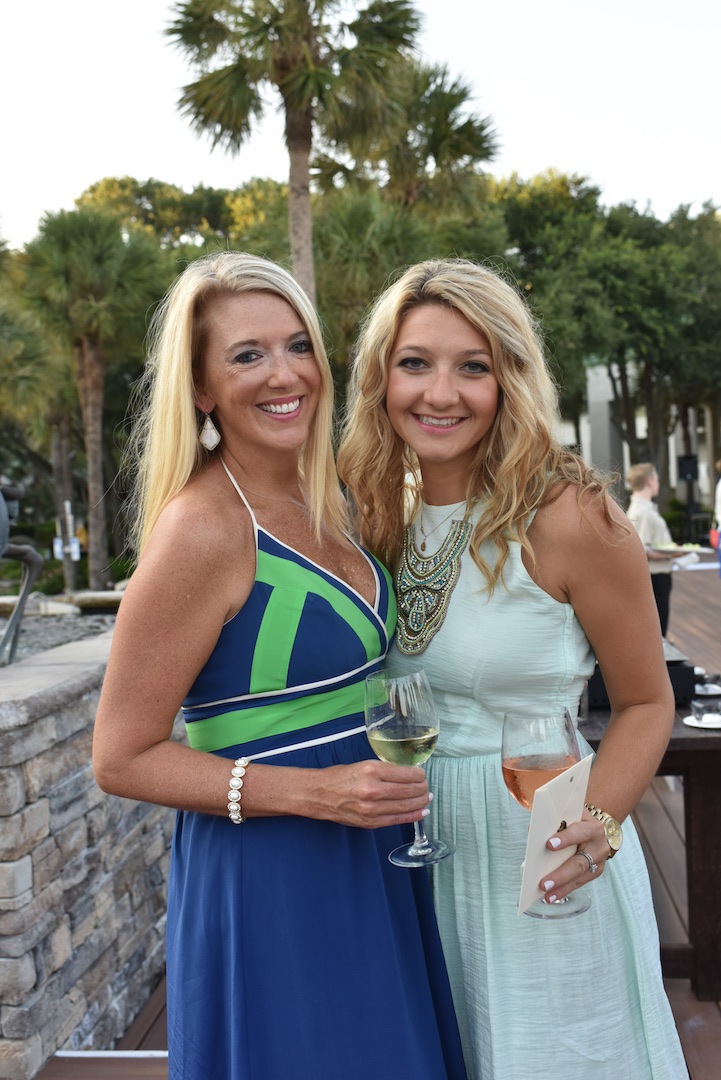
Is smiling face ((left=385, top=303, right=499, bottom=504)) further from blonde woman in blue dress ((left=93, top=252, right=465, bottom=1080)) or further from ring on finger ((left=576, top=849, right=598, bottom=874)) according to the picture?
ring on finger ((left=576, top=849, right=598, bottom=874))

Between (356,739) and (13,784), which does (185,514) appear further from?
(13,784)

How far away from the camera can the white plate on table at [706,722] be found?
3355 mm

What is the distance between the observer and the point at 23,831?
9.40ft

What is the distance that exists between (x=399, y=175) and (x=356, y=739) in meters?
17.3

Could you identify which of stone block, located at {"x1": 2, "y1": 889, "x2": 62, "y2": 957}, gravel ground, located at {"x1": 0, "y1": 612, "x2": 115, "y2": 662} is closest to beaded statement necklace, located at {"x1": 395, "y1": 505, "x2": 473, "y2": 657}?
stone block, located at {"x1": 2, "y1": 889, "x2": 62, "y2": 957}

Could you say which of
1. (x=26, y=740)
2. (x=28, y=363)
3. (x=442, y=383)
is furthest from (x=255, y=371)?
(x=28, y=363)

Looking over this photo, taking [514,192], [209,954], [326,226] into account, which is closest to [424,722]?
[209,954]

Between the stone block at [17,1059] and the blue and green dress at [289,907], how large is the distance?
1.36 meters

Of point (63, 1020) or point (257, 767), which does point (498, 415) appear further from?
point (63, 1020)

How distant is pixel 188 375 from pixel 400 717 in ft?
2.51

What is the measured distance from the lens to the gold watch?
163 centimetres

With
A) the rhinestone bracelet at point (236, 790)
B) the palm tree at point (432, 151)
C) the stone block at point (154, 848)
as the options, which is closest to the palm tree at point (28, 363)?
the palm tree at point (432, 151)

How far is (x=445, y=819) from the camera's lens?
1842mm

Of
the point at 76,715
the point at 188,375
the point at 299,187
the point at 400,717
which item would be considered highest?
the point at 299,187
